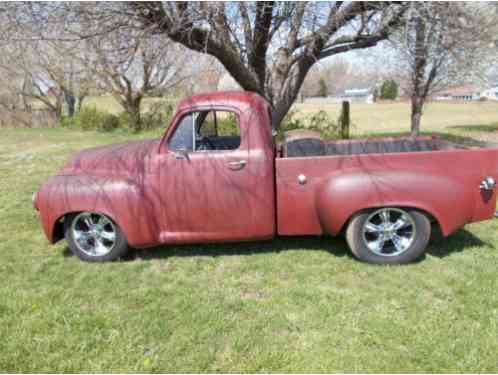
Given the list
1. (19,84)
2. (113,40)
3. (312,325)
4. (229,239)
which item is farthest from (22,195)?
(19,84)

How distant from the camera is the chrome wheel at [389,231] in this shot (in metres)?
3.35

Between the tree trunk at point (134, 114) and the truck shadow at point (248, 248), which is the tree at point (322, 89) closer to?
the tree trunk at point (134, 114)

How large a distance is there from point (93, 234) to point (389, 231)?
3137 mm

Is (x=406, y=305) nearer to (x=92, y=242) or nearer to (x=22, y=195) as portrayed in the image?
(x=92, y=242)

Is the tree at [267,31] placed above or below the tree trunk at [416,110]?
above

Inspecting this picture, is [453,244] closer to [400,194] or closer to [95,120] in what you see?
[400,194]

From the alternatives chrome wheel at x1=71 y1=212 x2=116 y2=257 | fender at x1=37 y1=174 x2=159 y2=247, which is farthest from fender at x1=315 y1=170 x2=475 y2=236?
chrome wheel at x1=71 y1=212 x2=116 y2=257

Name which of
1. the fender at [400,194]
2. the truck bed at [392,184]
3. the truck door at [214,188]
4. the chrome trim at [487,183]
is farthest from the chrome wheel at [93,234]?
the chrome trim at [487,183]

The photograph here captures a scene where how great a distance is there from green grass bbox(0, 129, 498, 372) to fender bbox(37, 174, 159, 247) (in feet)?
1.52

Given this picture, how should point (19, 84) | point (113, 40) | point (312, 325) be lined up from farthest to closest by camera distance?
point (19, 84)
point (113, 40)
point (312, 325)

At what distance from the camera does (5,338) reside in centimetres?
257

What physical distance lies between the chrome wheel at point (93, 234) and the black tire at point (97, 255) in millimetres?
13

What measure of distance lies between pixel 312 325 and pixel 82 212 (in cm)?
255

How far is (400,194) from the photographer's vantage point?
10.4 ft
